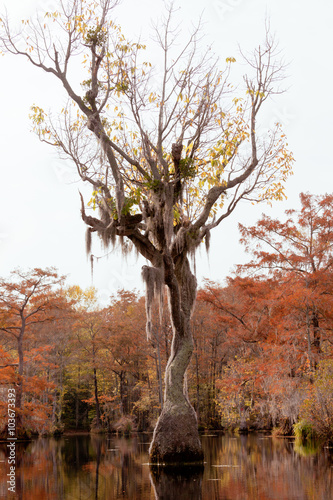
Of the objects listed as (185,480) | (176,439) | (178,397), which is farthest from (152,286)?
(185,480)

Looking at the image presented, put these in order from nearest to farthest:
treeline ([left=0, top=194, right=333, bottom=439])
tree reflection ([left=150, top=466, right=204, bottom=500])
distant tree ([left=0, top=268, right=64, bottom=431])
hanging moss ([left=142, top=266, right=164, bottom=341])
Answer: tree reflection ([left=150, top=466, right=204, bottom=500]), hanging moss ([left=142, top=266, right=164, bottom=341]), treeline ([left=0, top=194, right=333, bottom=439]), distant tree ([left=0, top=268, right=64, bottom=431])

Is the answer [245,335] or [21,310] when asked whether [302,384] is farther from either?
[21,310]

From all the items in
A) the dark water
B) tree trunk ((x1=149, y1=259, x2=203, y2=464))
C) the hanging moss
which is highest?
the hanging moss

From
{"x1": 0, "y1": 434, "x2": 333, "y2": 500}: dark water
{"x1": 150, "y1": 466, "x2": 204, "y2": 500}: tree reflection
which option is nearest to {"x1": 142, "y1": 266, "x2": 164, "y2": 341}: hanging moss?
{"x1": 150, "y1": 466, "x2": 204, "y2": 500}: tree reflection

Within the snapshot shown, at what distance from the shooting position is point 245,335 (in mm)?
21953

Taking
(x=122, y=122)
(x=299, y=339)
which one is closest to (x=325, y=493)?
(x=122, y=122)

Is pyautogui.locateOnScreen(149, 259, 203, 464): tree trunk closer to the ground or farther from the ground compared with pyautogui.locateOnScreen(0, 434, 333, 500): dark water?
farther from the ground

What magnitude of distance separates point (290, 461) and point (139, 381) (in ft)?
86.6

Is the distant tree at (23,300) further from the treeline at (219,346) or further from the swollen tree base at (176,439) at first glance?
the swollen tree base at (176,439)

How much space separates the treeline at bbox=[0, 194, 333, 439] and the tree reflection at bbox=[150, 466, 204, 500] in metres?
3.45

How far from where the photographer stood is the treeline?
17.0 meters

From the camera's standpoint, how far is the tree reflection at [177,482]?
269 inches

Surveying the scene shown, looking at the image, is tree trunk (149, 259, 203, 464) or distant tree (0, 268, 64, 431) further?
distant tree (0, 268, 64, 431)

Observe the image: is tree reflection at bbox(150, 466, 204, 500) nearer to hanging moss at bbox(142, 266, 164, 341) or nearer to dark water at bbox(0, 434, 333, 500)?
dark water at bbox(0, 434, 333, 500)
